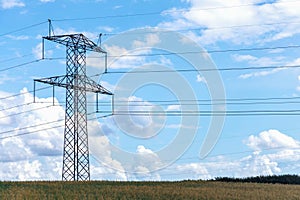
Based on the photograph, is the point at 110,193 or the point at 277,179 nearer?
the point at 110,193

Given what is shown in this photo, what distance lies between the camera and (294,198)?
154 feet

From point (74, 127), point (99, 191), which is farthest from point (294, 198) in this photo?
point (74, 127)

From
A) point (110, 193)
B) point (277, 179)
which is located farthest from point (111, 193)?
point (277, 179)

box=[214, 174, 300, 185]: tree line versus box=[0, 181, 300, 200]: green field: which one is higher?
box=[0, 181, 300, 200]: green field

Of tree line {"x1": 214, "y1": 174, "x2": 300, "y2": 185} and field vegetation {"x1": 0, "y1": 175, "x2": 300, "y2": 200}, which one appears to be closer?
field vegetation {"x1": 0, "y1": 175, "x2": 300, "y2": 200}

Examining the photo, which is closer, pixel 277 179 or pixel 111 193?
pixel 111 193

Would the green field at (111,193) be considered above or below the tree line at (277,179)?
above

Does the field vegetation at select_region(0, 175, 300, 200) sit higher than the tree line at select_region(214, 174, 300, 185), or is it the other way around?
the field vegetation at select_region(0, 175, 300, 200)

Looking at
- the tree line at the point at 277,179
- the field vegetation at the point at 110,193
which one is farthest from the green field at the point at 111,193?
the tree line at the point at 277,179

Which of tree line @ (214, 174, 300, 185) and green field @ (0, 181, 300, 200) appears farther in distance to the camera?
tree line @ (214, 174, 300, 185)

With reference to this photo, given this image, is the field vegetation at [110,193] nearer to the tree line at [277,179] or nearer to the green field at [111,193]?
the green field at [111,193]

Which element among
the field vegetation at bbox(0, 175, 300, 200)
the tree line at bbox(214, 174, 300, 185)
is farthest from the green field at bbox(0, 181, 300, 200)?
the tree line at bbox(214, 174, 300, 185)

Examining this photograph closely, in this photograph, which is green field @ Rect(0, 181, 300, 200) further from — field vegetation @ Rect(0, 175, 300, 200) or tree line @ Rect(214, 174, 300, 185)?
tree line @ Rect(214, 174, 300, 185)

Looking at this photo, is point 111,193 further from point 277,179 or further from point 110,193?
point 277,179
